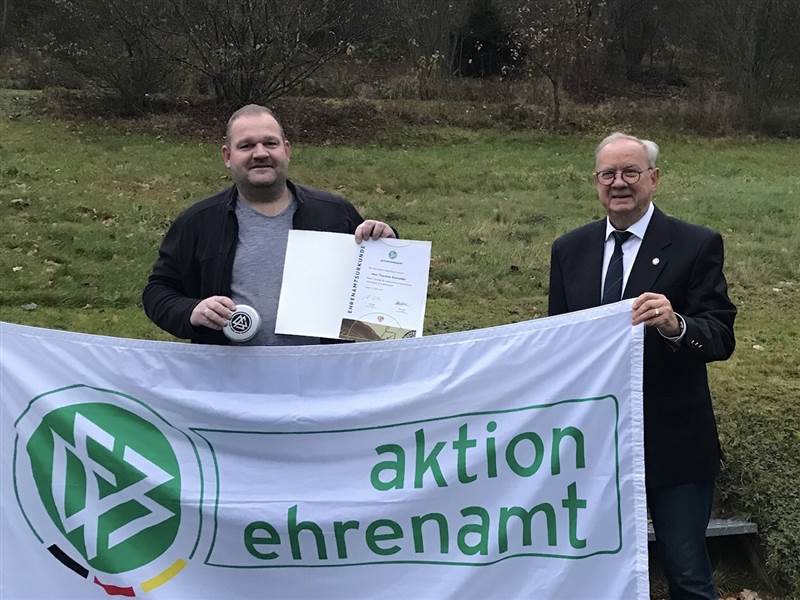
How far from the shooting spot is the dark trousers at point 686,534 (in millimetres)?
3090

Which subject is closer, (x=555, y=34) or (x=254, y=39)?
(x=254, y=39)

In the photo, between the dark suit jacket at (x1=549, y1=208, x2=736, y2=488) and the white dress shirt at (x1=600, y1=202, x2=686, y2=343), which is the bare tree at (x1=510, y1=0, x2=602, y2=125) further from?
the dark suit jacket at (x1=549, y1=208, x2=736, y2=488)

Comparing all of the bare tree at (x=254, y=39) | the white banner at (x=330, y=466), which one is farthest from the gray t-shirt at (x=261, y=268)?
the bare tree at (x=254, y=39)

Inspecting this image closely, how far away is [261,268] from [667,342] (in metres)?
1.52

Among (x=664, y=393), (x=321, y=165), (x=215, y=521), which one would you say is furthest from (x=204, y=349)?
(x=321, y=165)

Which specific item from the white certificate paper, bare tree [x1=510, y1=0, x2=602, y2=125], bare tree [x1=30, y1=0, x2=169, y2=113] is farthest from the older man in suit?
bare tree [x1=510, y1=0, x2=602, y2=125]

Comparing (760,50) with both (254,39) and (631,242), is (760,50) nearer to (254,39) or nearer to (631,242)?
(254,39)

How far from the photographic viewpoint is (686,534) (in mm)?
3090

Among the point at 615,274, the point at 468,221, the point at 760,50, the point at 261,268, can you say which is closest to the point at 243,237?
the point at 261,268

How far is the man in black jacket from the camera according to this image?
10.7 feet

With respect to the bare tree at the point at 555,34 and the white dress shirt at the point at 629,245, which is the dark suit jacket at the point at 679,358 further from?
the bare tree at the point at 555,34

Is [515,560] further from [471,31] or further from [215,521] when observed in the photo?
[471,31]

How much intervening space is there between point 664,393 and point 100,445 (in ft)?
6.86

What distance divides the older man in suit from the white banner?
95mm
